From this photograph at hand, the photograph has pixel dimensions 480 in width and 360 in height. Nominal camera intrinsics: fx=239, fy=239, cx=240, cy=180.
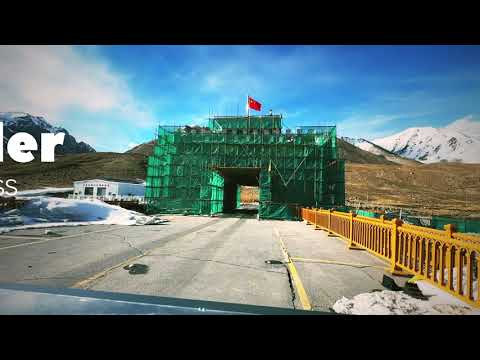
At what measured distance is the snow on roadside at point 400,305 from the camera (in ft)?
11.2

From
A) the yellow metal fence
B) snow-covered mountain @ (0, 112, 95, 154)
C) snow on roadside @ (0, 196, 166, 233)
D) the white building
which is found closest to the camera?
the yellow metal fence

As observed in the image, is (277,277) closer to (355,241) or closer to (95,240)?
(355,241)

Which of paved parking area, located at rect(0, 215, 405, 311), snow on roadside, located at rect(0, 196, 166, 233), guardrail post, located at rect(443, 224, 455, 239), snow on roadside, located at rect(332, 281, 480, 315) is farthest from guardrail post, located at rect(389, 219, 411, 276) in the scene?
snow on roadside, located at rect(0, 196, 166, 233)

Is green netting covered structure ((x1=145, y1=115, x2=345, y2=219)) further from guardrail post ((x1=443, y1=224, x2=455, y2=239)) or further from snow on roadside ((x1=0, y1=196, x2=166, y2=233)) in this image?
guardrail post ((x1=443, y1=224, x2=455, y2=239))

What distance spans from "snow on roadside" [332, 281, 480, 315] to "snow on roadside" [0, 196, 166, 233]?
525 inches

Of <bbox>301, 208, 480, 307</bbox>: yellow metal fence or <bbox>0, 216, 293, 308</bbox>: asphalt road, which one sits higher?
<bbox>301, 208, 480, 307</bbox>: yellow metal fence

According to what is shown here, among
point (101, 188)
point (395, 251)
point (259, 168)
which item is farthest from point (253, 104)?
point (101, 188)

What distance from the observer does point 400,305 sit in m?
3.54

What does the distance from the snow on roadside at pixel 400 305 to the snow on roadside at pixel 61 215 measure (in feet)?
43.8

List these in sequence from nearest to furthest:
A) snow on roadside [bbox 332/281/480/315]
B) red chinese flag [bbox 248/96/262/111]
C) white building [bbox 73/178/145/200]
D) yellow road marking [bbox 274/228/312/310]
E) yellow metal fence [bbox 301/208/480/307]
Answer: snow on roadside [bbox 332/281/480/315]
yellow metal fence [bbox 301/208/480/307]
yellow road marking [bbox 274/228/312/310]
red chinese flag [bbox 248/96/262/111]
white building [bbox 73/178/145/200]

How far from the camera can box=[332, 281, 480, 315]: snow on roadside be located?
135 inches

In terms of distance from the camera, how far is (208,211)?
83.0 ft

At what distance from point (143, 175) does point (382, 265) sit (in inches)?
4519
